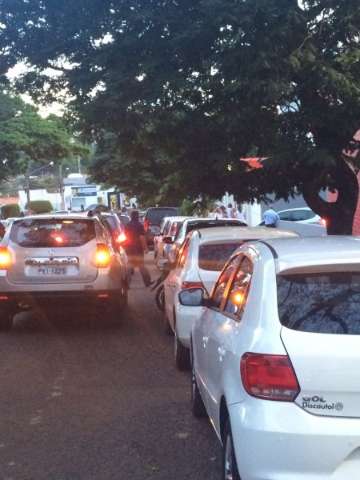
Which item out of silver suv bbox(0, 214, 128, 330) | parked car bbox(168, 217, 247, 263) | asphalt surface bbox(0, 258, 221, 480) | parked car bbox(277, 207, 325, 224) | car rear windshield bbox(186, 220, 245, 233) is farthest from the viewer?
parked car bbox(277, 207, 325, 224)

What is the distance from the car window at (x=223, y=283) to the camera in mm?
5336

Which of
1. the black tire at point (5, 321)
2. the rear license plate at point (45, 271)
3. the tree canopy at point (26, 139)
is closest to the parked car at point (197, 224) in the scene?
the rear license plate at point (45, 271)

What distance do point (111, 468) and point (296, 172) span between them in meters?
8.67

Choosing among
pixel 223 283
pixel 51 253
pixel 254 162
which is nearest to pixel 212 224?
pixel 254 162

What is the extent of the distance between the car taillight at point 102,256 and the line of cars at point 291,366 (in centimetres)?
586

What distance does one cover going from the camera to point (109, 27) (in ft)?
40.1

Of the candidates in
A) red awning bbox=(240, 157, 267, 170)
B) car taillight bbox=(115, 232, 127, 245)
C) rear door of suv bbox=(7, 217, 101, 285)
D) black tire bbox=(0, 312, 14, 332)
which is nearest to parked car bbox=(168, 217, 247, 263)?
red awning bbox=(240, 157, 267, 170)

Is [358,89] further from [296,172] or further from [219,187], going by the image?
[219,187]

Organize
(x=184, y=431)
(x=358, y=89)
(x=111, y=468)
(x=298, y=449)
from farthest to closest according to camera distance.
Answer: (x=358, y=89) → (x=184, y=431) → (x=111, y=468) → (x=298, y=449)

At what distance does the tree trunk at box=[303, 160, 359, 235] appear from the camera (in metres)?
12.9

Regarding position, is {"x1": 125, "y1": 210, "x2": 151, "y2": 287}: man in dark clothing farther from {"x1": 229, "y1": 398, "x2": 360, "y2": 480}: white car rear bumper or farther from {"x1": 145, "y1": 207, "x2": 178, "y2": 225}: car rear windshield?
{"x1": 145, "y1": 207, "x2": 178, "y2": 225}: car rear windshield

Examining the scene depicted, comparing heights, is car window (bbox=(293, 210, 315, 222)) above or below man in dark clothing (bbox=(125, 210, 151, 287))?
below

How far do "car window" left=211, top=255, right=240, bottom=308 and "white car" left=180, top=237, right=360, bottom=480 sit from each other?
0.88 meters

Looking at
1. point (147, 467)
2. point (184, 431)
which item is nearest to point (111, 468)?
point (147, 467)
